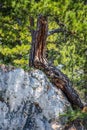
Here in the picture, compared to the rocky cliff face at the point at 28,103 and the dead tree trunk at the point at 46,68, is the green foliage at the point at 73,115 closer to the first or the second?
the rocky cliff face at the point at 28,103

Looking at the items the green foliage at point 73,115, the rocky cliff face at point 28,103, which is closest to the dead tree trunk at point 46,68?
the rocky cliff face at point 28,103

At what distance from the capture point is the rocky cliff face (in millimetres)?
6930

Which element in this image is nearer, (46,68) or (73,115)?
(73,115)

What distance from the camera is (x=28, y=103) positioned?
714 centimetres

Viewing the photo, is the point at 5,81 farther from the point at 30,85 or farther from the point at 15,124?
the point at 15,124

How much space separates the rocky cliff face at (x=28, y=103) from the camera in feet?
22.7

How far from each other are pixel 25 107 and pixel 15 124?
51cm

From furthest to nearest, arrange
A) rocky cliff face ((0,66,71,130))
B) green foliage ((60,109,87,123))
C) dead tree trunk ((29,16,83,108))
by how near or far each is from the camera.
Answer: dead tree trunk ((29,16,83,108)) → green foliage ((60,109,87,123)) → rocky cliff face ((0,66,71,130))

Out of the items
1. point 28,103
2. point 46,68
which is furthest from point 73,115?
point 46,68

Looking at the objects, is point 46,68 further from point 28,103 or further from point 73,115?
point 73,115

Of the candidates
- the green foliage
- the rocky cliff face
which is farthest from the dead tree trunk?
the green foliage

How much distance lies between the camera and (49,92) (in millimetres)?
7617

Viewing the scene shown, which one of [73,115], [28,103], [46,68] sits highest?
[46,68]

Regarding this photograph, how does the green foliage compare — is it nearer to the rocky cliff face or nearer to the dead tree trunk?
the rocky cliff face
